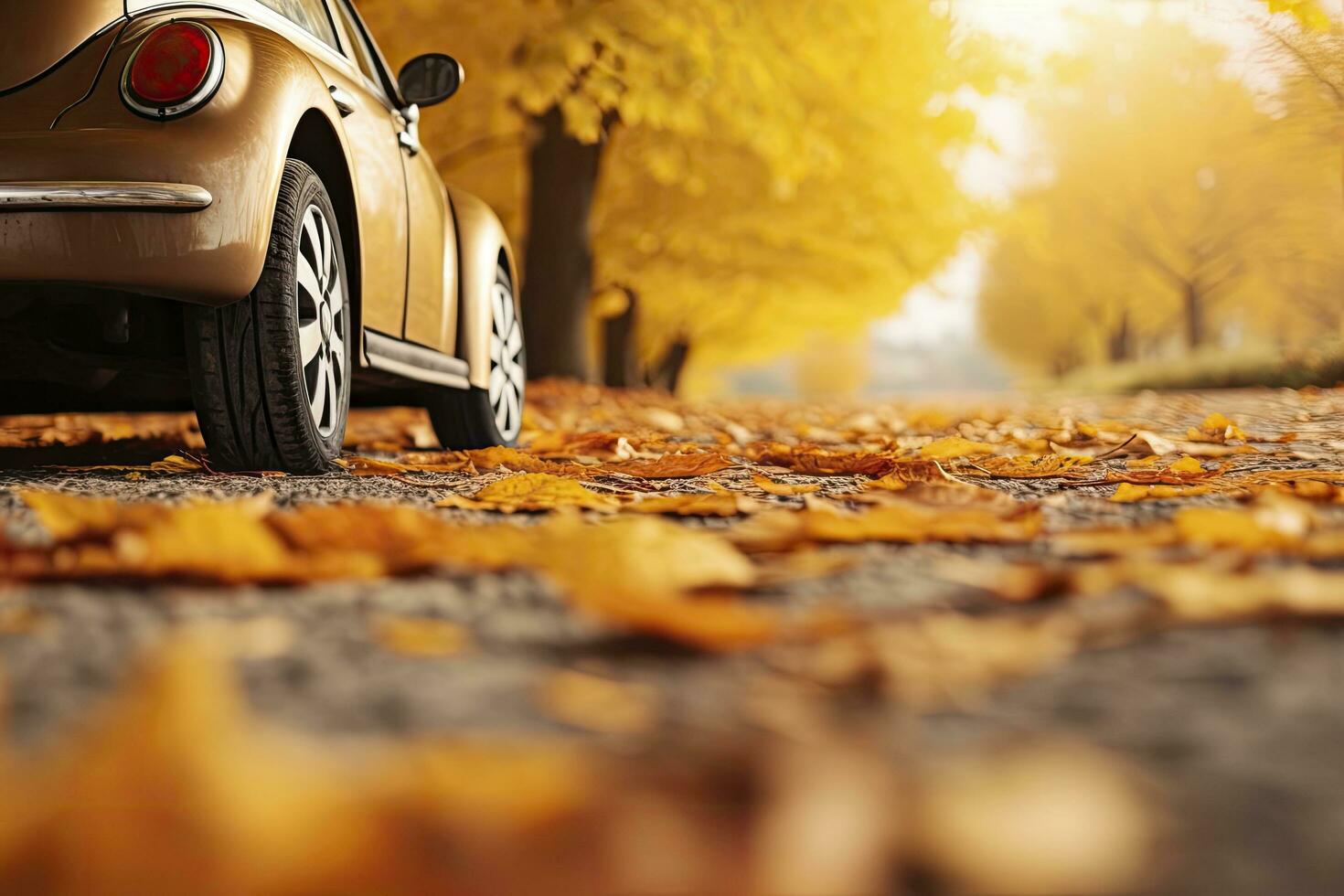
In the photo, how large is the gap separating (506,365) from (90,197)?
2.50m

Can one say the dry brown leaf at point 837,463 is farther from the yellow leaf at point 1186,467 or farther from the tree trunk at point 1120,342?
the tree trunk at point 1120,342

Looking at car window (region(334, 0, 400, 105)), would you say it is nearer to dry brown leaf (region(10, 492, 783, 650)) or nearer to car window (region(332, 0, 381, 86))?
car window (region(332, 0, 381, 86))

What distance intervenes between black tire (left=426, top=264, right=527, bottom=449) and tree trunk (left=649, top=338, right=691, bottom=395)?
18.5m

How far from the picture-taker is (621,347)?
17.6 m

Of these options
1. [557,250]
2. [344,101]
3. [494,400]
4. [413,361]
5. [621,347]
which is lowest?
[494,400]

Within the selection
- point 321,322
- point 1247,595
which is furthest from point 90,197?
point 1247,595

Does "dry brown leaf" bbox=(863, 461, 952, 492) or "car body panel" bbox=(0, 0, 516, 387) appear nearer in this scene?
"car body panel" bbox=(0, 0, 516, 387)

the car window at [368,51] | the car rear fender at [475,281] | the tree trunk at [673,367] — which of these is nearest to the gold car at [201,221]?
the car window at [368,51]

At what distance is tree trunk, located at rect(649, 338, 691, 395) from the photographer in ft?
77.9

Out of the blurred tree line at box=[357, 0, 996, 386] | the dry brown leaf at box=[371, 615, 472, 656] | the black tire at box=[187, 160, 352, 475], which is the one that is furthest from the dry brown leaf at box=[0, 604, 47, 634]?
the blurred tree line at box=[357, 0, 996, 386]

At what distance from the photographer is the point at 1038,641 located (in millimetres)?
1136

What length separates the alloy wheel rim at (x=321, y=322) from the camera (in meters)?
3.05

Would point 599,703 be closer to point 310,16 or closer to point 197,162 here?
point 197,162

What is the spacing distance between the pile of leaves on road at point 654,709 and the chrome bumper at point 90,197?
0.75m
